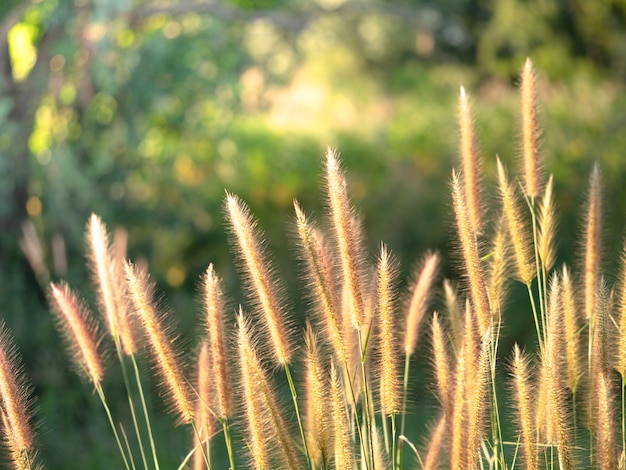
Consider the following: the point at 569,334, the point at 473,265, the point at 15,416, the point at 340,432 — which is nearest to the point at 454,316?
the point at 569,334

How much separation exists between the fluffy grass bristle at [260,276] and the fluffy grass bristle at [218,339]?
2.2 inches

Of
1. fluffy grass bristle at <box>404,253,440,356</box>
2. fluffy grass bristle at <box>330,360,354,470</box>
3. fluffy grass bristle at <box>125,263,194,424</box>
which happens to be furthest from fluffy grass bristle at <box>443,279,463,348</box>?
fluffy grass bristle at <box>125,263,194,424</box>

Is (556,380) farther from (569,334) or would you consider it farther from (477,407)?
(569,334)

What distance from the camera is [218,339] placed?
149 cm

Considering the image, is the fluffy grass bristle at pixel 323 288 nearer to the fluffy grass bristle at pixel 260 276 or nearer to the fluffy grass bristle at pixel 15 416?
the fluffy grass bristle at pixel 260 276

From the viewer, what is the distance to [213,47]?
640 cm

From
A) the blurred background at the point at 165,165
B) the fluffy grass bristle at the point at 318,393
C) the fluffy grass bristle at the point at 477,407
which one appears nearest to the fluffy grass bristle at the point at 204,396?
the fluffy grass bristle at the point at 318,393

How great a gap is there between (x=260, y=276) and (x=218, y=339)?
12cm

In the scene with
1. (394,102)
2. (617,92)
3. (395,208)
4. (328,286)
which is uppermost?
(394,102)

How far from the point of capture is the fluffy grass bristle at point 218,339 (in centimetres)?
144

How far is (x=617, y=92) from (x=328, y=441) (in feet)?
27.6

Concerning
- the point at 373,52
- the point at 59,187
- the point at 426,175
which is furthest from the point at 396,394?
the point at 373,52

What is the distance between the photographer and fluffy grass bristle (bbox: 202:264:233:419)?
144 cm

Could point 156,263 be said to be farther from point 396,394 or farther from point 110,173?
point 396,394
